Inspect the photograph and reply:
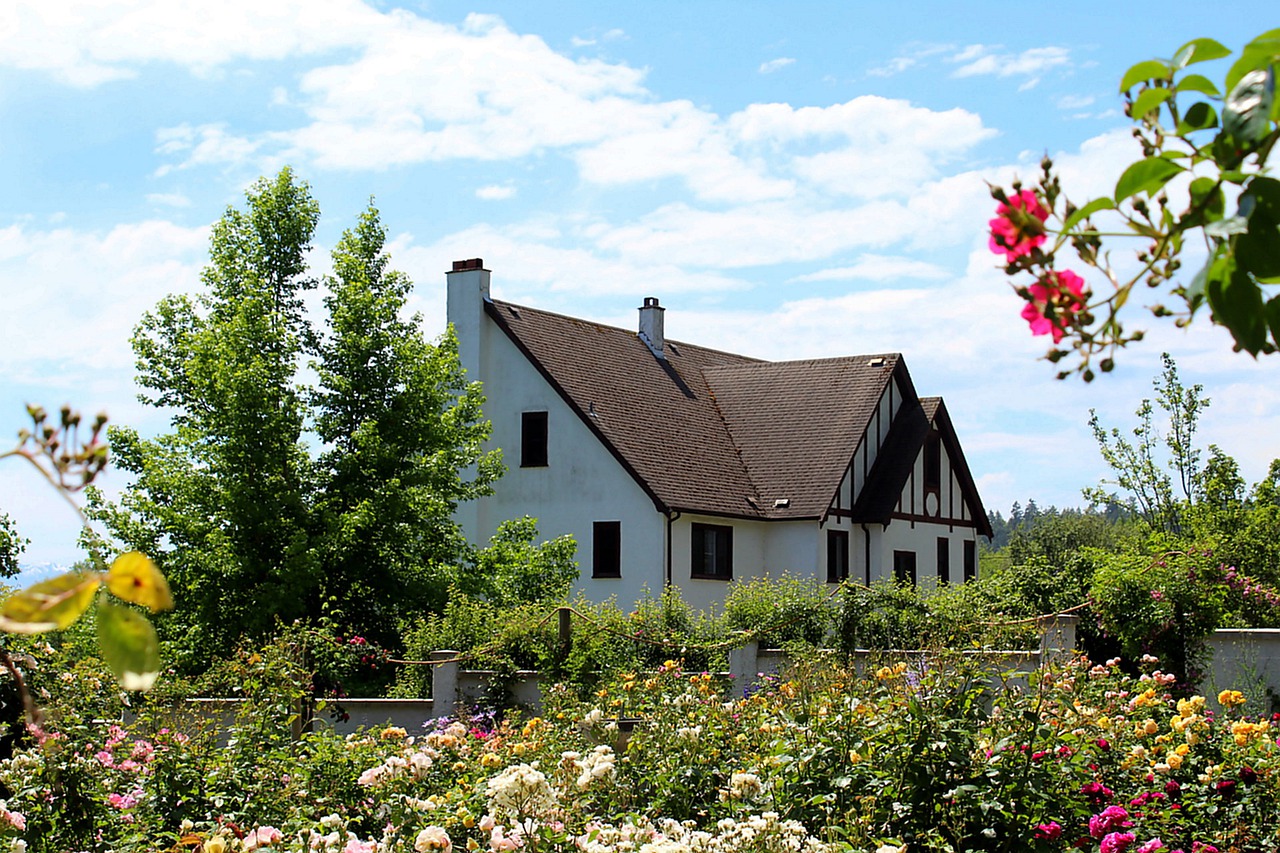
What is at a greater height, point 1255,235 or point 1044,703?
point 1255,235

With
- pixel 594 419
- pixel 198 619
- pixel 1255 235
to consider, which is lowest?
pixel 198 619

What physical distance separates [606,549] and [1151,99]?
23.3 meters

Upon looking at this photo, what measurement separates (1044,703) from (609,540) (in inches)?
731

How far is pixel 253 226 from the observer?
73.8 feet

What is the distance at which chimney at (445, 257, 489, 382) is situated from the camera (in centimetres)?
2559

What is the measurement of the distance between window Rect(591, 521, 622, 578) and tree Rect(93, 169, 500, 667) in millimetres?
2431

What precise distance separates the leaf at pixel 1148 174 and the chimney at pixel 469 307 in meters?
24.3

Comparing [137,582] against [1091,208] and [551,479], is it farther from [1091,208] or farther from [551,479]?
[551,479]

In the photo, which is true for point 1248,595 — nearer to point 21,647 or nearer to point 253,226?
point 21,647

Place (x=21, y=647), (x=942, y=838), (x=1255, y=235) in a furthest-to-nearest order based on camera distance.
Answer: (x=21, y=647) → (x=942, y=838) → (x=1255, y=235)

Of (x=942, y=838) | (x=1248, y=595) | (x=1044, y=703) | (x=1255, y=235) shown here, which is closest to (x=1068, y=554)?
(x=1248, y=595)

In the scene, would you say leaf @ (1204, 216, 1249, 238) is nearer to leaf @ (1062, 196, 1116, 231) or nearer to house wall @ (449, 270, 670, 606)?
leaf @ (1062, 196, 1116, 231)

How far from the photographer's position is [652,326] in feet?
100

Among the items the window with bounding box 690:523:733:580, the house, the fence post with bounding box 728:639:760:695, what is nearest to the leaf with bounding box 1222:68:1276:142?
the fence post with bounding box 728:639:760:695
